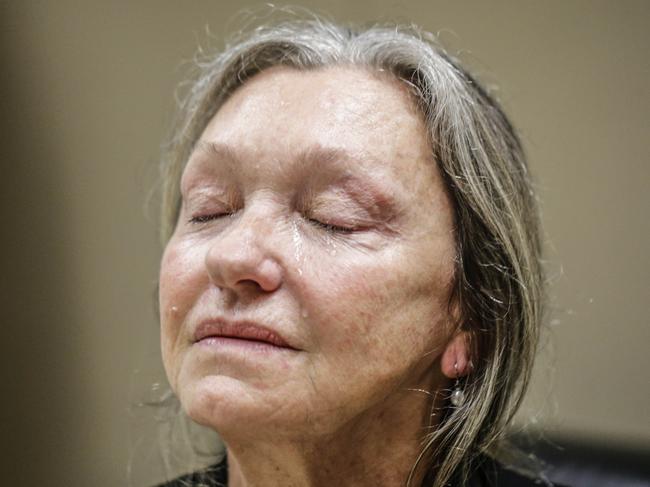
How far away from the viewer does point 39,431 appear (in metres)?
1.98

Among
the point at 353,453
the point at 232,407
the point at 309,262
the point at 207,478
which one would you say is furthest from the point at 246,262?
the point at 207,478

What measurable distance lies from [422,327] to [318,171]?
0.94ft

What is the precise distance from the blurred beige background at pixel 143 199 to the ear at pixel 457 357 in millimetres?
560

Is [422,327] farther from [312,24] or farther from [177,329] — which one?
[312,24]

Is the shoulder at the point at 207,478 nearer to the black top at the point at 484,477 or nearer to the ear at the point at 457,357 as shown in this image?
the black top at the point at 484,477

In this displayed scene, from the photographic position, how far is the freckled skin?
1.07m

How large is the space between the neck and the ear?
2.3 inches

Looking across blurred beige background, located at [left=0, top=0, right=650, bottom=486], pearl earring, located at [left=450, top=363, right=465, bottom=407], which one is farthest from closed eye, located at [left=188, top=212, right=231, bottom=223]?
blurred beige background, located at [left=0, top=0, right=650, bottom=486]

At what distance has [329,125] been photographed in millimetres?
1174

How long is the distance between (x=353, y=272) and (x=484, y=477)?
49 centimetres

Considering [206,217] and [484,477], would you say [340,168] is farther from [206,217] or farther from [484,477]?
[484,477]

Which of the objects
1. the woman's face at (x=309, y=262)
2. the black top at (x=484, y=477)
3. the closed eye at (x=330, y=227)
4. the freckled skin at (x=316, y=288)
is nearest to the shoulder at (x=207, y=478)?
the black top at (x=484, y=477)

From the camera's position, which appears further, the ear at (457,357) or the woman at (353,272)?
the ear at (457,357)

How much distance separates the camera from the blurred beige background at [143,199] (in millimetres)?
1856
